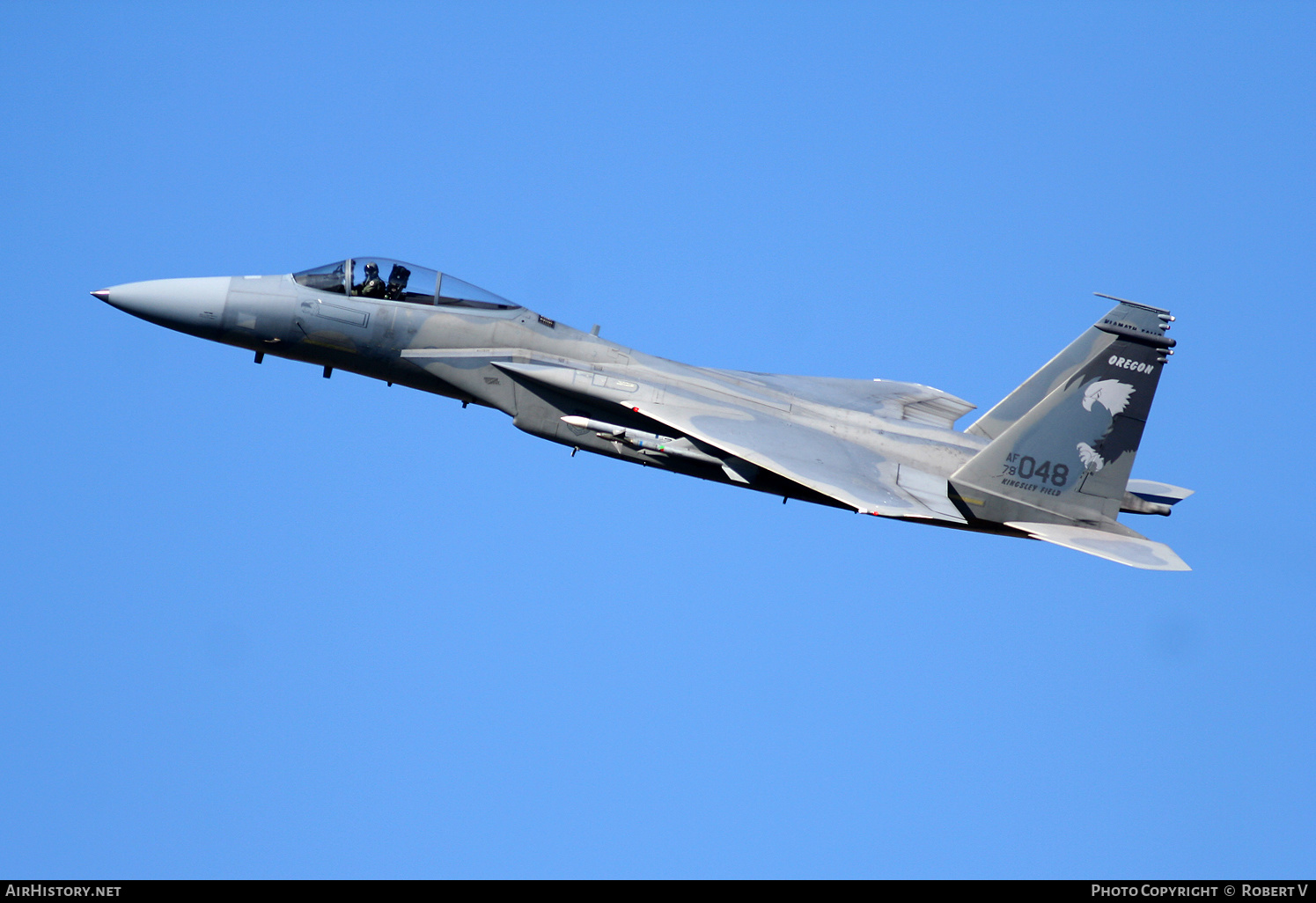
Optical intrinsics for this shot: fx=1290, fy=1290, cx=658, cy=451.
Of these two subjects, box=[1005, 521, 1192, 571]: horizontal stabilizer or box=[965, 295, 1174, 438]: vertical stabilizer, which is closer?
box=[1005, 521, 1192, 571]: horizontal stabilizer

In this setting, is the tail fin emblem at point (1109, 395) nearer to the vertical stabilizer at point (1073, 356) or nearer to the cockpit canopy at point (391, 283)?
the vertical stabilizer at point (1073, 356)

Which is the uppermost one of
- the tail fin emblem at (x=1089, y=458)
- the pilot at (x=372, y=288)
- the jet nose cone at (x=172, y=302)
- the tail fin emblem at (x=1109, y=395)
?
the tail fin emblem at (x=1109, y=395)

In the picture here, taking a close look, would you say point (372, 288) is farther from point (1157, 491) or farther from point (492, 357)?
point (1157, 491)

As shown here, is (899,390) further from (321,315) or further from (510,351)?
(321,315)

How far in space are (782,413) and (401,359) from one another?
17.6ft

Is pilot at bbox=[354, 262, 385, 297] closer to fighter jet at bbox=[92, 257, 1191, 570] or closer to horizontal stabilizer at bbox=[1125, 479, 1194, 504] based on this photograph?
fighter jet at bbox=[92, 257, 1191, 570]

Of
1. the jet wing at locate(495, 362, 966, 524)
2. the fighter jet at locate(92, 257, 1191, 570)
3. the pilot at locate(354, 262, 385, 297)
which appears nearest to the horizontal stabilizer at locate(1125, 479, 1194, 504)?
the fighter jet at locate(92, 257, 1191, 570)

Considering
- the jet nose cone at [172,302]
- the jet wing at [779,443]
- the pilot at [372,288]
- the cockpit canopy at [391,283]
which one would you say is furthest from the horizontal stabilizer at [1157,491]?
the jet nose cone at [172,302]

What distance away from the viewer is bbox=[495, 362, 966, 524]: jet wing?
644 inches

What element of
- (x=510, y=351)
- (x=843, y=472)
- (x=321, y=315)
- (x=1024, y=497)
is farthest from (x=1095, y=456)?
(x=321, y=315)

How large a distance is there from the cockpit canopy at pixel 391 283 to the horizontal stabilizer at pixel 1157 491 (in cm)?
929

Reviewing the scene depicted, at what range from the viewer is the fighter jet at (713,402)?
55.8 ft

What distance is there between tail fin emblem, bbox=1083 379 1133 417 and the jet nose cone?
11.7 metres
